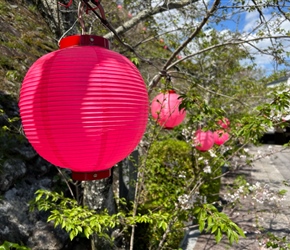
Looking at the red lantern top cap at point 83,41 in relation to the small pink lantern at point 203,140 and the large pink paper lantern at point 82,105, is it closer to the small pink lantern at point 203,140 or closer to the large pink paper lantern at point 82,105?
the large pink paper lantern at point 82,105

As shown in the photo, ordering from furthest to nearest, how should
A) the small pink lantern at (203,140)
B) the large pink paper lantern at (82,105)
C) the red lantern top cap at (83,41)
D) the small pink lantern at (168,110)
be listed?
the small pink lantern at (203,140) < the small pink lantern at (168,110) < the red lantern top cap at (83,41) < the large pink paper lantern at (82,105)

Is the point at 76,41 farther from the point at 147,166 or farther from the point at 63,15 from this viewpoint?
the point at 147,166

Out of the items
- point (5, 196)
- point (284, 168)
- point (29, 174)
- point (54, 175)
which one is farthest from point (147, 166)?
point (284, 168)

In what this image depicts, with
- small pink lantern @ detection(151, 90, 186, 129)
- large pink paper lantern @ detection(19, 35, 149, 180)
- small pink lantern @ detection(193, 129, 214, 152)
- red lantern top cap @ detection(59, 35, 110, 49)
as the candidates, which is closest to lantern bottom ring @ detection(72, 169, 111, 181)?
large pink paper lantern @ detection(19, 35, 149, 180)

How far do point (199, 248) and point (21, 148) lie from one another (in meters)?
3.66

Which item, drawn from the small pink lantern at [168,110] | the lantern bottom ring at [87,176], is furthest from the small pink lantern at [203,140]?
the lantern bottom ring at [87,176]

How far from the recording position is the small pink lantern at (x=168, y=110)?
303cm

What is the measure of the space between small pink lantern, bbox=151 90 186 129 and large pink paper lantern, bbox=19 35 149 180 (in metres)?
1.71

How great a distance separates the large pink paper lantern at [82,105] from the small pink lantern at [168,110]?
171 cm

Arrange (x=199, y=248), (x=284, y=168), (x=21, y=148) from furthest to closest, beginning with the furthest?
(x=284, y=168), (x=199, y=248), (x=21, y=148)

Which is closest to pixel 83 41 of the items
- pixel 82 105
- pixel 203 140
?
pixel 82 105

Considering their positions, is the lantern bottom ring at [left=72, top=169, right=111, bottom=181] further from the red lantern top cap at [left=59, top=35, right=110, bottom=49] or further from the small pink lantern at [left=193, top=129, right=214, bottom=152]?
the small pink lantern at [left=193, top=129, right=214, bottom=152]

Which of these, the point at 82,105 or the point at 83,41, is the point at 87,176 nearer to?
the point at 82,105

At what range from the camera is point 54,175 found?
407cm
